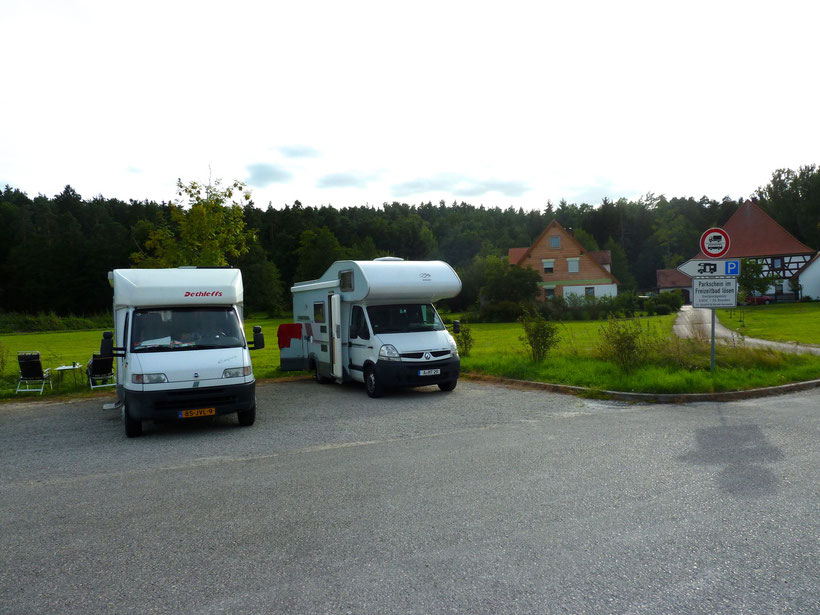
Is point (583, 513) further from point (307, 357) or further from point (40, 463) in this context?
point (307, 357)

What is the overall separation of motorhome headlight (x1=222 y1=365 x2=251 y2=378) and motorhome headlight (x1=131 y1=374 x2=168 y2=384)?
862 millimetres

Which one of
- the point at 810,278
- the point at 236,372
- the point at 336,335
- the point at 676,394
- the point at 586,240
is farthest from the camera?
the point at 586,240

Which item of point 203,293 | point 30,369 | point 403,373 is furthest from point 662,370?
point 30,369

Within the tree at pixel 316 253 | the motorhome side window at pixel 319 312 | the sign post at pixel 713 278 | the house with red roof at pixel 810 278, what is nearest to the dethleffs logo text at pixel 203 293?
the motorhome side window at pixel 319 312

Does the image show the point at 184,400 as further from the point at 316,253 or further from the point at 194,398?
the point at 316,253

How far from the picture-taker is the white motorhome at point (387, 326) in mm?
13117

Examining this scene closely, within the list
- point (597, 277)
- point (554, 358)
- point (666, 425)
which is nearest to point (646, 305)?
point (597, 277)

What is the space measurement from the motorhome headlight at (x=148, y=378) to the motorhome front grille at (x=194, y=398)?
0.76 feet

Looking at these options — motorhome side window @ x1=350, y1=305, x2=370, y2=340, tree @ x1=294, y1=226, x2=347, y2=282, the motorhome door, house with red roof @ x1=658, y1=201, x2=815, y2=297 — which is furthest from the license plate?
tree @ x1=294, y1=226, x2=347, y2=282

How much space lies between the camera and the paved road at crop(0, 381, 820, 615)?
3980mm

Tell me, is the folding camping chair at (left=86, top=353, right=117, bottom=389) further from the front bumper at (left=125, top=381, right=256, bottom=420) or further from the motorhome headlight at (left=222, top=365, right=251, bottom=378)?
the motorhome headlight at (left=222, top=365, right=251, bottom=378)

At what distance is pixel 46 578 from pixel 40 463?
4.45m

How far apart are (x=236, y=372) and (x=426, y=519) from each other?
5575mm

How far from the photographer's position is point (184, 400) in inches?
384
